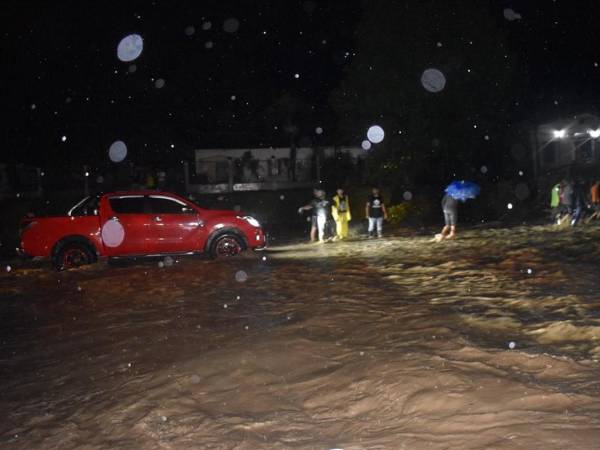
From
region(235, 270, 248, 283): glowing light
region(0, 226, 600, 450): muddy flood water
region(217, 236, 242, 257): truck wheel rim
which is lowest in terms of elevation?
region(0, 226, 600, 450): muddy flood water

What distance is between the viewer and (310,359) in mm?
6512

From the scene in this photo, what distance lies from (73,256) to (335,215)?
7.84m

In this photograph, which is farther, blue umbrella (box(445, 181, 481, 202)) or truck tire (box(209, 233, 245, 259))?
blue umbrella (box(445, 181, 481, 202))

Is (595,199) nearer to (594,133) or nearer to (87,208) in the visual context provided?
(594,133)

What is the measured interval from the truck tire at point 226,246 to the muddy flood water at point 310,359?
1547 mm

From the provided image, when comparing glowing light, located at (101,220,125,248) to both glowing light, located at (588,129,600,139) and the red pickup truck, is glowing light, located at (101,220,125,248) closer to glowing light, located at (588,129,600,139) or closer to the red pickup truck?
the red pickup truck

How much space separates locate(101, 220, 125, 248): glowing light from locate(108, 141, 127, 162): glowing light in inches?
668

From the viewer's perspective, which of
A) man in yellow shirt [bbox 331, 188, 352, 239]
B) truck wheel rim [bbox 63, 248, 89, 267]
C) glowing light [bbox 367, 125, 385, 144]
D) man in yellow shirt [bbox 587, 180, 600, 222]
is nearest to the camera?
truck wheel rim [bbox 63, 248, 89, 267]

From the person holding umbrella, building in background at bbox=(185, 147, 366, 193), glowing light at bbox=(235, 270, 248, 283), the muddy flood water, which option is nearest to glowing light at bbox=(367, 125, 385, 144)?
building in background at bbox=(185, 147, 366, 193)

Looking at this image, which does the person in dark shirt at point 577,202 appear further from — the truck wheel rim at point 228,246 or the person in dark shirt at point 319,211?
the truck wheel rim at point 228,246

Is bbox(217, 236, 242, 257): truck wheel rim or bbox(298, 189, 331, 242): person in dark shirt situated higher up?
bbox(298, 189, 331, 242): person in dark shirt

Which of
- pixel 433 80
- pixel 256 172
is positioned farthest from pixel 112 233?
pixel 433 80

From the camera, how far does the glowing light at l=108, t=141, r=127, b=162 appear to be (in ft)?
95.9

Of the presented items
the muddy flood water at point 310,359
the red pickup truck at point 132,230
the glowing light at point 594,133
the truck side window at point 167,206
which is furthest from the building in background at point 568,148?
the truck side window at point 167,206
